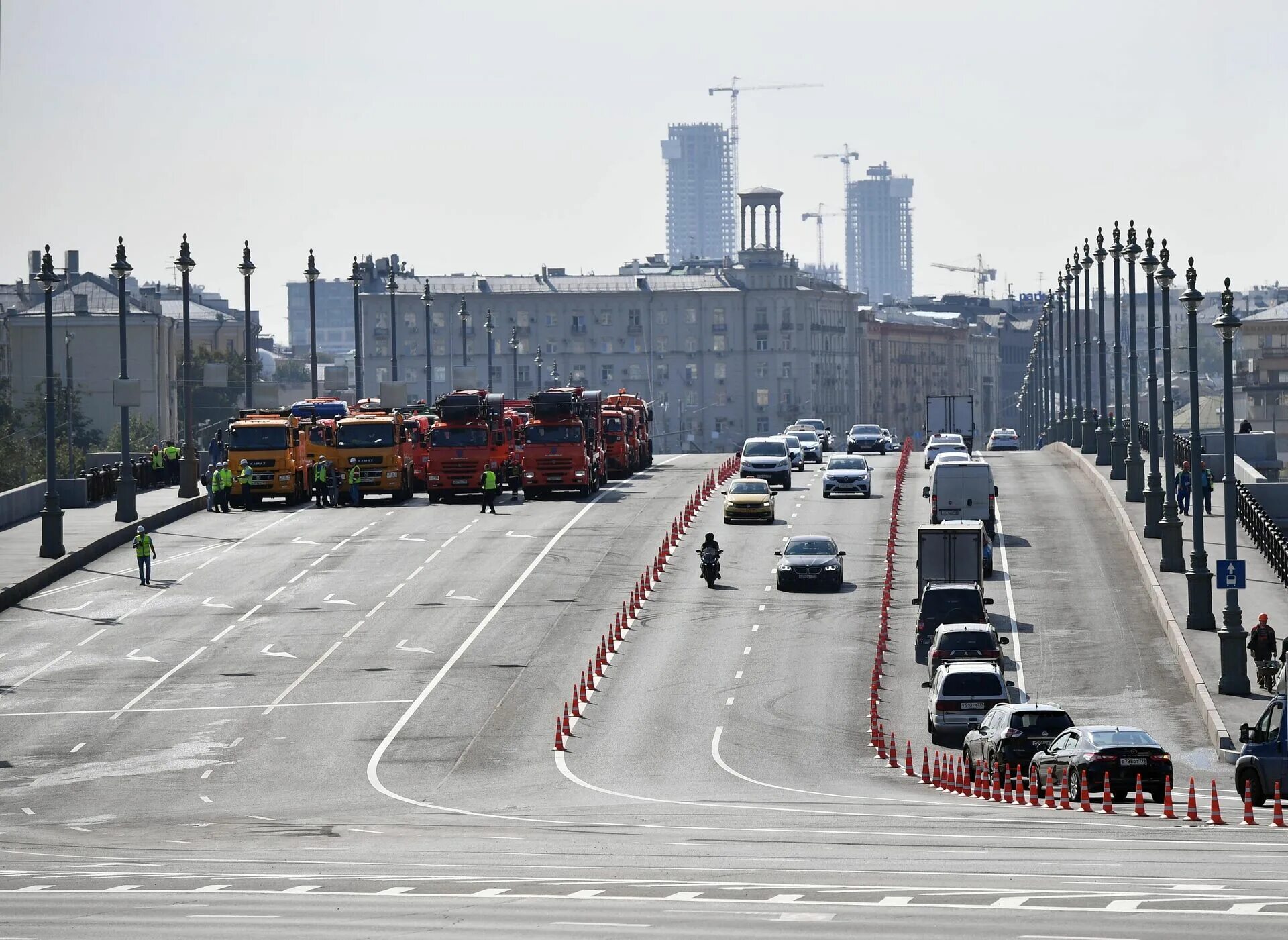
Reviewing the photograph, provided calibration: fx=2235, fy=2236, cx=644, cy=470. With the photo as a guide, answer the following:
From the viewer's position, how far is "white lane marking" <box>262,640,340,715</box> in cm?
4066

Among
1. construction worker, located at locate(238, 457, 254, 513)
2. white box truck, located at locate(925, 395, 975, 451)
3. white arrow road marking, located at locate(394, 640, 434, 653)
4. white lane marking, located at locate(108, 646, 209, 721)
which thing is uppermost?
white box truck, located at locate(925, 395, 975, 451)

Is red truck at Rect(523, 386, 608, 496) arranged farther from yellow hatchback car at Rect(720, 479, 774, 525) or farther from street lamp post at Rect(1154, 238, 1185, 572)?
street lamp post at Rect(1154, 238, 1185, 572)

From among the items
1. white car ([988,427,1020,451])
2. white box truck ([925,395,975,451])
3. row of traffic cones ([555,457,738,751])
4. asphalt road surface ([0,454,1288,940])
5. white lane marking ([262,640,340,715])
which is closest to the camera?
asphalt road surface ([0,454,1288,940])

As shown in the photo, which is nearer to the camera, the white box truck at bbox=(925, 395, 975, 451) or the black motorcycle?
the black motorcycle

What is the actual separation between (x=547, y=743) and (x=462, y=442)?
32357mm

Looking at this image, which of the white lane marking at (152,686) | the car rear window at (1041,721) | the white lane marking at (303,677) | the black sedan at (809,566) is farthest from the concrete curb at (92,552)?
the car rear window at (1041,721)

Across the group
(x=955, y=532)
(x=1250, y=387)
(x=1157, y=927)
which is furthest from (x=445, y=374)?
(x=1157, y=927)

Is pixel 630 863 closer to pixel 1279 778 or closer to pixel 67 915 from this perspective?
pixel 67 915

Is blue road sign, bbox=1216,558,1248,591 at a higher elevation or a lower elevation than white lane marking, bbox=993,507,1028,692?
higher

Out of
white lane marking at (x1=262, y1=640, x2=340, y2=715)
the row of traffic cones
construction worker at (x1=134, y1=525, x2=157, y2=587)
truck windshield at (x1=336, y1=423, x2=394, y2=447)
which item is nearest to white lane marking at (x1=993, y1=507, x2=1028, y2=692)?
the row of traffic cones

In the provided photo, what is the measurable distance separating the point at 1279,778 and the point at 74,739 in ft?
67.1

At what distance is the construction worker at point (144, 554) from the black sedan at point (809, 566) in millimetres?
14898

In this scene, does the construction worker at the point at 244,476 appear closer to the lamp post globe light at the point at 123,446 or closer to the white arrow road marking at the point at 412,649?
the lamp post globe light at the point at 123,446

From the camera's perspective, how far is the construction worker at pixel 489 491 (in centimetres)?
6606
